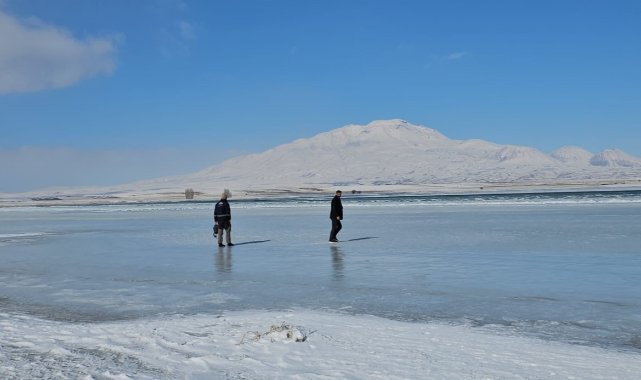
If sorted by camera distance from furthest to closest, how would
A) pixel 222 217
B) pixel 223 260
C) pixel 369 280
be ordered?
pixel 222 217, pixel 223 260, pixel 369 280

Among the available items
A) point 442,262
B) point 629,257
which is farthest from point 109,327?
point 629,257

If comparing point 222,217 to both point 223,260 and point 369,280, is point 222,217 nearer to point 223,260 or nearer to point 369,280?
point 223,260

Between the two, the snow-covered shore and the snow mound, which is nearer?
the snow-covered shore

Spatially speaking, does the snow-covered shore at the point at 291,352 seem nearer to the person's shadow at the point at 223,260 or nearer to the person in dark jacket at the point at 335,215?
the person's shadow at the point at 223,260

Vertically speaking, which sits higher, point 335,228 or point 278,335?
point 335,228

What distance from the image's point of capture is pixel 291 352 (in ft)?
22.0

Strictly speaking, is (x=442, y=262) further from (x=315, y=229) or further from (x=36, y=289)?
(x=315, y=229)

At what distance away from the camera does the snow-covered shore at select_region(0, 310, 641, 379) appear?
19.5 feet

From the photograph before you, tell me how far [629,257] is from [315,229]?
14.1m

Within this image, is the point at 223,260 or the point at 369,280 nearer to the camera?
the point at 369,280

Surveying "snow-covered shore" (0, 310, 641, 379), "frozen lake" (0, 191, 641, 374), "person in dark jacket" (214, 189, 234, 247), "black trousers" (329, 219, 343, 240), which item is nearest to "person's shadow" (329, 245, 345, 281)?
"frozen lake" (0, 191, 641, 374)

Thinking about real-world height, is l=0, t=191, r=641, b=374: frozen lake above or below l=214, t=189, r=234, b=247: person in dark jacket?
below

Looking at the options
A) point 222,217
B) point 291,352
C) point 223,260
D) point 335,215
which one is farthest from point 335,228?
point 291,352

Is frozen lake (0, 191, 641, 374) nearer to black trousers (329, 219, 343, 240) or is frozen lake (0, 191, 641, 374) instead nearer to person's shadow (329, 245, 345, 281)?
person's shadow (329, 245, 345, 281)
